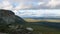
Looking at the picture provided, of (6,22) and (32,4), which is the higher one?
(32,4)

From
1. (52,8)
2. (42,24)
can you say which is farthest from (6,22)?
(52,8)

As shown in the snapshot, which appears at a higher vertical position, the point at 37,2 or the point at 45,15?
the point at 37,2

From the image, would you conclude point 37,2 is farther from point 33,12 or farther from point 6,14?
point 6,14

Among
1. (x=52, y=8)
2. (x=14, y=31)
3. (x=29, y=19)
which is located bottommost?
(x=14, y=31)

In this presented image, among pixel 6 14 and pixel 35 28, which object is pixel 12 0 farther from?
pixel 35 28

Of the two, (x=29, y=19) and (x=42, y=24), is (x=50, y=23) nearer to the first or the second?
(x=42, y=24)

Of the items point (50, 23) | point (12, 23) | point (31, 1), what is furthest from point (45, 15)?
point (12, 23)

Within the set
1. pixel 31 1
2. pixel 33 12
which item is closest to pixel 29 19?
pixel 33 12
